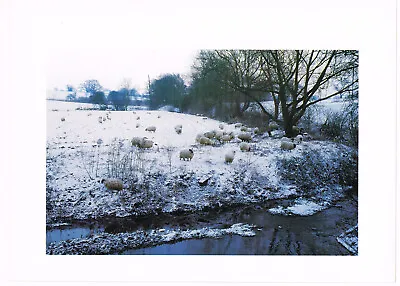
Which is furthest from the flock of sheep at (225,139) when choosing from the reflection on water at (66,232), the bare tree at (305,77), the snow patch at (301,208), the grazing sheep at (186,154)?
the reflection on water at (66,232)

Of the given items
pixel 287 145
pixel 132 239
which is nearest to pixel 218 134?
pixel 287 145

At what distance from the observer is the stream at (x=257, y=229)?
303 centimetres

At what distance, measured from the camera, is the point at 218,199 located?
10.5ft

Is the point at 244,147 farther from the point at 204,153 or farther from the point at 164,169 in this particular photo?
the point at 164,169

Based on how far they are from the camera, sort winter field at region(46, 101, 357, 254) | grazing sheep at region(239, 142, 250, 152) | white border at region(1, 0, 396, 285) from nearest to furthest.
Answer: white border at region(1, 0, 396, 285) → winter field at region(46, 101, 357, 254) → grazing sheep at region(239, 142, 250, 152)

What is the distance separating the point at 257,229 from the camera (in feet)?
10.1

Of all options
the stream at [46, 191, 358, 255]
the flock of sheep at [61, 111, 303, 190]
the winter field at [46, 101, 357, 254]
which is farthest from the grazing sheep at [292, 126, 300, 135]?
the stream at [46, 191, 358, 255]

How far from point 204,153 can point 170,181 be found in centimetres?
41

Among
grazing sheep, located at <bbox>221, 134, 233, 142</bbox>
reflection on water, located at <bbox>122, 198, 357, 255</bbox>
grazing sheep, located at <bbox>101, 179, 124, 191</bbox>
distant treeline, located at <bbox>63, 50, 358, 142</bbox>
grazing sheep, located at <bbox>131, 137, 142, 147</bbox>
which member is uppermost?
distant treeline, located at <bbox>63, 50, 358, 142</bbox>

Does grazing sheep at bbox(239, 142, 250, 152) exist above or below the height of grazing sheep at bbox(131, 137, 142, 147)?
below

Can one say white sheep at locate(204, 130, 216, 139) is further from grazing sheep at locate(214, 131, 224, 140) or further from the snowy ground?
the snowy ground

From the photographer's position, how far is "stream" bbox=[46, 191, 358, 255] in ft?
9.93
